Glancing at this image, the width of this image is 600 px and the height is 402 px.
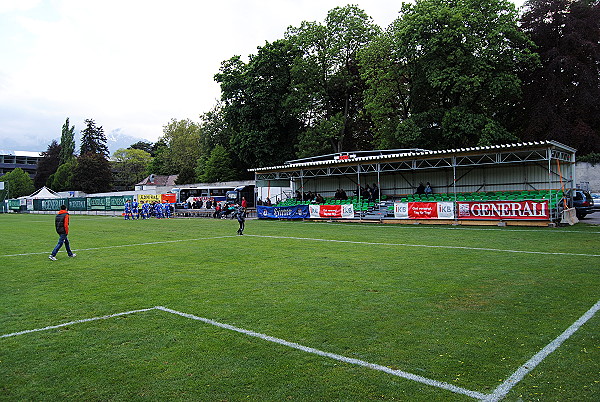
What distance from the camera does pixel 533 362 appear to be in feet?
14.9

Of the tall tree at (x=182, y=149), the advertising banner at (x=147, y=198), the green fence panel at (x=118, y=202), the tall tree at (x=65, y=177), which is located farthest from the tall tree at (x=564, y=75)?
the tall tree at (x=65, y=177)

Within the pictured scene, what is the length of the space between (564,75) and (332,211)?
22.4 m

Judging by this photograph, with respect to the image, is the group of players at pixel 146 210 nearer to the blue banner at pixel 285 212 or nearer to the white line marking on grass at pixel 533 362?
the blue banner at pixel 285 212

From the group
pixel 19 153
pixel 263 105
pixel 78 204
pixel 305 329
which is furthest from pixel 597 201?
pixel 19 153

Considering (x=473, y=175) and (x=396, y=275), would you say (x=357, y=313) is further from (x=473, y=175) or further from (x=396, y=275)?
(x=473, y=175)

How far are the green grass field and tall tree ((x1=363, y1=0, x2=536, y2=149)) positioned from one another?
75.2ft

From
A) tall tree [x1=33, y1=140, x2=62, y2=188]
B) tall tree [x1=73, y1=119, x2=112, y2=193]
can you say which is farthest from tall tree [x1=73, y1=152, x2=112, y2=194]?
tall tree [x1=33, y1=140, x2=62, y2=188]

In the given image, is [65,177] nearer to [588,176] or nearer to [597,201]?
[588,176]

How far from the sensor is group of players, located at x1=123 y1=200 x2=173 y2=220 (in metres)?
39.5

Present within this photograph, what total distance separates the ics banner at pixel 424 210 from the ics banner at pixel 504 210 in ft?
2.04

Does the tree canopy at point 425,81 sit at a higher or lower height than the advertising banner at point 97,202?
higher

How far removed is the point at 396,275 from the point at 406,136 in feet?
90.1

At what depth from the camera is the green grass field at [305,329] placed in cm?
411

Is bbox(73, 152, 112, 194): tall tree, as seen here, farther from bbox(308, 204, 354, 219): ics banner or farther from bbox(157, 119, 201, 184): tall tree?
bbox(308, 204, 354, 219): ics banner
